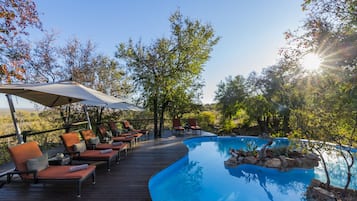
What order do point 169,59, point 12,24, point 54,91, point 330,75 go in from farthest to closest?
point 169,59 → point 12,24 → point 54,91 → point 330,75

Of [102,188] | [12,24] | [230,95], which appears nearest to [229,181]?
[102,188]

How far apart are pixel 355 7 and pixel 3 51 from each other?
30.8ft

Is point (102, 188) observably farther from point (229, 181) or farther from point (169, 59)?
point (169, 59)

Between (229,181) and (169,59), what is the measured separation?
282 inches

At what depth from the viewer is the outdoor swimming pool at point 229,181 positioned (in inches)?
193

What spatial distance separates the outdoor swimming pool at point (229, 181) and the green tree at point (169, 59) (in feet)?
14.4

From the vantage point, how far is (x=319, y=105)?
3955 millimetres

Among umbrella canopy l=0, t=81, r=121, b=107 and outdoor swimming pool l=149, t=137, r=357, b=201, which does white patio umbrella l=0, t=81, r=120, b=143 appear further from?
outdoor swimming pool l=149, t=137, r=357, b=201

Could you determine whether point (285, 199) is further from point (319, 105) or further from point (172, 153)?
point (172, 153)

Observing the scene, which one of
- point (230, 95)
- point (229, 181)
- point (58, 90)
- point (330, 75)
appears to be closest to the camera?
point (330, 75)

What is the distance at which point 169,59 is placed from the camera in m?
10.8

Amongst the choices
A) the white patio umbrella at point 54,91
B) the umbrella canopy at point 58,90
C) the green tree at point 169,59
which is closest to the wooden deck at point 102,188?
the white patio umbrella at point 54,91

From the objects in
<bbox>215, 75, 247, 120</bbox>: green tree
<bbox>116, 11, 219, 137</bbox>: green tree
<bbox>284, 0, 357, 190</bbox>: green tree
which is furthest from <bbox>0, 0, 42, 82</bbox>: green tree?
<bbox>215, 75, 247, 120</bbox>: green tree

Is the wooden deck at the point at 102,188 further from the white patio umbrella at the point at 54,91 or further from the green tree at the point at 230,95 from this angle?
the green tree at the point at 230,95
